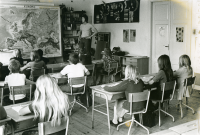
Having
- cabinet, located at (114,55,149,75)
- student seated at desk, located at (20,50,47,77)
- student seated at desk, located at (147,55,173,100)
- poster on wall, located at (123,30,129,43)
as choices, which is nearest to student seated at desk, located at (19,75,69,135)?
student seated at desk, located at (147,55,173,100)

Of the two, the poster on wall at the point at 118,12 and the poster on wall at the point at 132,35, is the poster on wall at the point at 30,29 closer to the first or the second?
the poster on wall at the point at 118,12

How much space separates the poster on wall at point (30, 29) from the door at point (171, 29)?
379 cm

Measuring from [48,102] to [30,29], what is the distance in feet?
22.2

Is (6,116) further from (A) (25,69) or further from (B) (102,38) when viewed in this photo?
(B) (102,38)

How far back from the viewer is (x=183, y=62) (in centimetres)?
449

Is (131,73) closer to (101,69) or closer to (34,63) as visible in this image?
(34,63)

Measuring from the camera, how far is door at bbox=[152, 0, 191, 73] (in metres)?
6.48

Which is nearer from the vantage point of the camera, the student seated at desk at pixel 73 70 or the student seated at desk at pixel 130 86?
the student seated at desk at pixel 130 86

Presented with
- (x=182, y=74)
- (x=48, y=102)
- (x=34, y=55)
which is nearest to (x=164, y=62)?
(x=182, y=74)

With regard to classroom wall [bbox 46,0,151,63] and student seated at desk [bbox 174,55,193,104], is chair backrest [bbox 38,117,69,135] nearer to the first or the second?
student seated at desk [bbox 174,55,193,104]

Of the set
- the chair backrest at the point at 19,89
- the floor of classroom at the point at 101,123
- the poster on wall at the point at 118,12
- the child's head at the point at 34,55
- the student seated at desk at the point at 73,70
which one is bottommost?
the floor of classroom at the point at 101,123

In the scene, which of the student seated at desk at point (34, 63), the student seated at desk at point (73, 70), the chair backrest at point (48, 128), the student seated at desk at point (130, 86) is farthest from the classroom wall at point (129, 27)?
the chair backrest at point (48, 128)

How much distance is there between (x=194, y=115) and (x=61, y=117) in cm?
316

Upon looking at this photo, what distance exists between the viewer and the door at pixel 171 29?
21.3 feet
